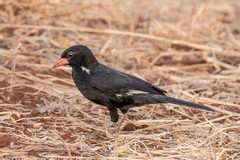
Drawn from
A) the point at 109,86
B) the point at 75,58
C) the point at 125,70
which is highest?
the point at 75,58

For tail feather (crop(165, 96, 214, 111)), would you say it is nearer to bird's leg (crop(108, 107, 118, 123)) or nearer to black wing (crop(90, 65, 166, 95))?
black wing (crop(90, 65, 166, 95))

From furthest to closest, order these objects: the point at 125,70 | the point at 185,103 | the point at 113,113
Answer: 1. the point at 125,70
2. the point at 113,113
3. the point at 185,103

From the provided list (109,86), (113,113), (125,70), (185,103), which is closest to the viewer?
(185,103)

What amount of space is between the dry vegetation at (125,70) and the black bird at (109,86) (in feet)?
0.80

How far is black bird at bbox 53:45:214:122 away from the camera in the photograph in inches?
182

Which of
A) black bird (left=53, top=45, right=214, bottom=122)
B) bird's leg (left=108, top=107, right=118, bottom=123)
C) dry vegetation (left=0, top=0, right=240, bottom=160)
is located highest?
black bird (left=53, top=45, right=214, bottom=122)

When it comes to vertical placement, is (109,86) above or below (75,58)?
below

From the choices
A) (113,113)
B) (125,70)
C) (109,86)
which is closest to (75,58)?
(109,86)

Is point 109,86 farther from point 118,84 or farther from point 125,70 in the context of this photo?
point 125,70

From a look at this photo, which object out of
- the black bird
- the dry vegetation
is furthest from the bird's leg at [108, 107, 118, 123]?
the dry vegetation

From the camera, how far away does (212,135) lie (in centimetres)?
452

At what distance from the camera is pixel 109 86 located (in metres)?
→ 4.63

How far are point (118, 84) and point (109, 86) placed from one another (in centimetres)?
7

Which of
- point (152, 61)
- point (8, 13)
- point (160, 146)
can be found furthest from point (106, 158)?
point (8, 13)
